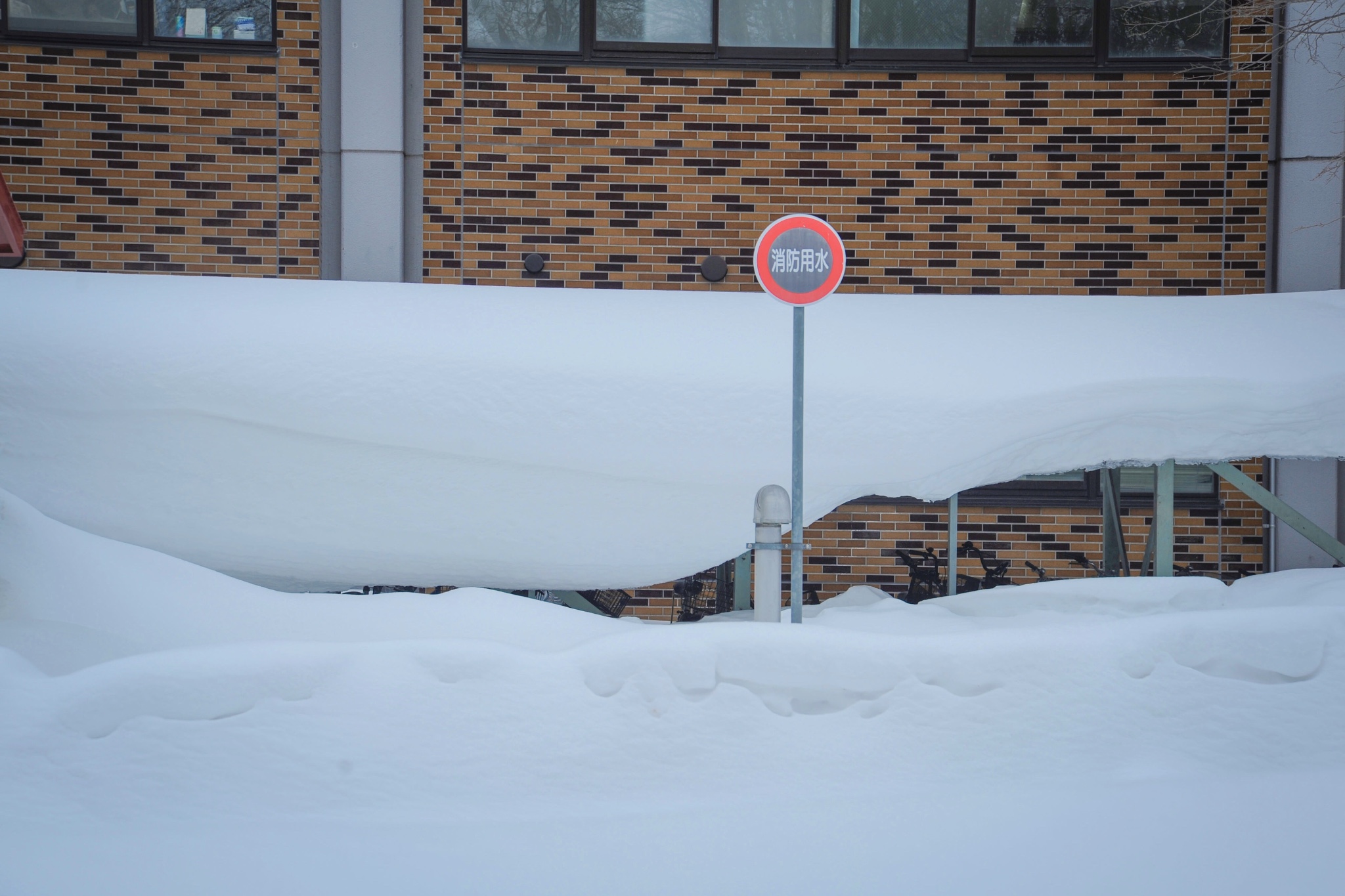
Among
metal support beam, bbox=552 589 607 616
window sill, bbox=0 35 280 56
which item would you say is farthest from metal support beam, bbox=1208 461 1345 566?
window sill, bbox=0 35 280 56

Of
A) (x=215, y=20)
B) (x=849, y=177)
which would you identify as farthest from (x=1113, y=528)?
(x=215, y=20)

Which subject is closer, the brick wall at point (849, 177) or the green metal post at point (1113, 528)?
the green metal post at point (1113, 528)

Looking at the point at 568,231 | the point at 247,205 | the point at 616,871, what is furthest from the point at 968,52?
the point at 616,871

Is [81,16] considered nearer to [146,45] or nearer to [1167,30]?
A: [146,45]

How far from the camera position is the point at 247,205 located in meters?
6.44

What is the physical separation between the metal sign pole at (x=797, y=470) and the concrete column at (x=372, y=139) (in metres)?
3.75

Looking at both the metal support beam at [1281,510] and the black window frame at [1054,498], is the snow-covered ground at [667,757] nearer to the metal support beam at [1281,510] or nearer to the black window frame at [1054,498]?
the metal support beam at [1281,510]

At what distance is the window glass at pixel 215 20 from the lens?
6418 mm

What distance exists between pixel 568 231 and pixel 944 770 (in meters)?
4.77

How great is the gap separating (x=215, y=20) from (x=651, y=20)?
293 cm

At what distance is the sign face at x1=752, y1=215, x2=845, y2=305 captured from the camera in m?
3.63

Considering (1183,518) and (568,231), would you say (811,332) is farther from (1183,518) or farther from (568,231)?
(1183,518)

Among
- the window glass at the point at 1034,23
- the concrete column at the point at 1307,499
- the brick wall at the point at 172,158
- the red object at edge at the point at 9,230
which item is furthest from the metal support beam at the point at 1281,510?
the red object at edge at the point at 9,230

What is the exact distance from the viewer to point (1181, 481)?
6.38 m
